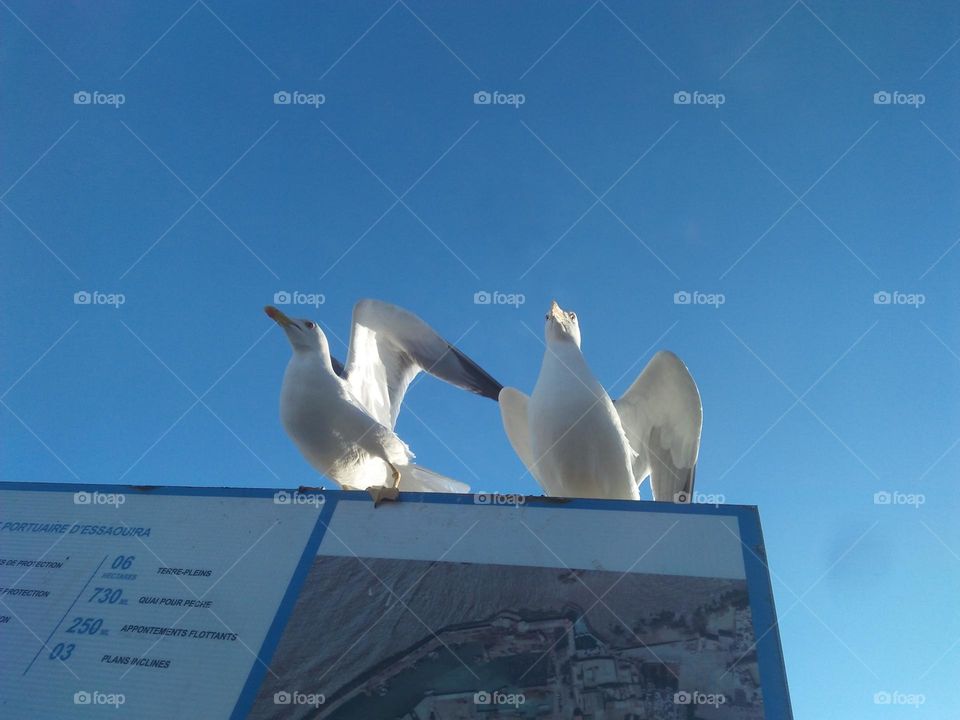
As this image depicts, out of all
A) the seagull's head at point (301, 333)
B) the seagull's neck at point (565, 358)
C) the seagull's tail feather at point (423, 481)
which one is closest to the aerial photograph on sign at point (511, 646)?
the seagull's tail feather at point (423, 481)

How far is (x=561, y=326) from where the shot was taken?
548cm

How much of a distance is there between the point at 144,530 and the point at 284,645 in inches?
48.3

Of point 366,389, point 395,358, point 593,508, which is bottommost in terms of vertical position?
point 593,508

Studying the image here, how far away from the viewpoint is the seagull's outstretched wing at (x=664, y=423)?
5.31 metres

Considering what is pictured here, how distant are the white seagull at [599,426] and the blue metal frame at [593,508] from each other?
3.84 feet

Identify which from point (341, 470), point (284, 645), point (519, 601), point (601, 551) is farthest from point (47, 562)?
point (601, 551)

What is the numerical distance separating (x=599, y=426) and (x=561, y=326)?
1.13m

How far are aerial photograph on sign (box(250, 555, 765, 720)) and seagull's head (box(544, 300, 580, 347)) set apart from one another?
2.63 metres

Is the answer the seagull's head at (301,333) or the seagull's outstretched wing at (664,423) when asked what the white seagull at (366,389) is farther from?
the seagull's outstretched wing at (664,423)

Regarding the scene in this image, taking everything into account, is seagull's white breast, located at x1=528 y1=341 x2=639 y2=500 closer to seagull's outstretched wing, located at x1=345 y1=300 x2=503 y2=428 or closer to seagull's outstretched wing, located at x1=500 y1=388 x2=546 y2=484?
seagull's outstretched wing, located at x1=500 y1=388 x2=546 y2=484

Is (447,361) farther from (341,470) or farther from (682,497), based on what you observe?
(682,497)

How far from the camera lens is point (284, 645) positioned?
284 cm

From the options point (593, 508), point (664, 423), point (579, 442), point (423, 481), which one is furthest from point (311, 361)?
point (664, 423)

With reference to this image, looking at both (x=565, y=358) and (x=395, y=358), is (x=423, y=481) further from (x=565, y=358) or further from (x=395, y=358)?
(x=395, y=358)
